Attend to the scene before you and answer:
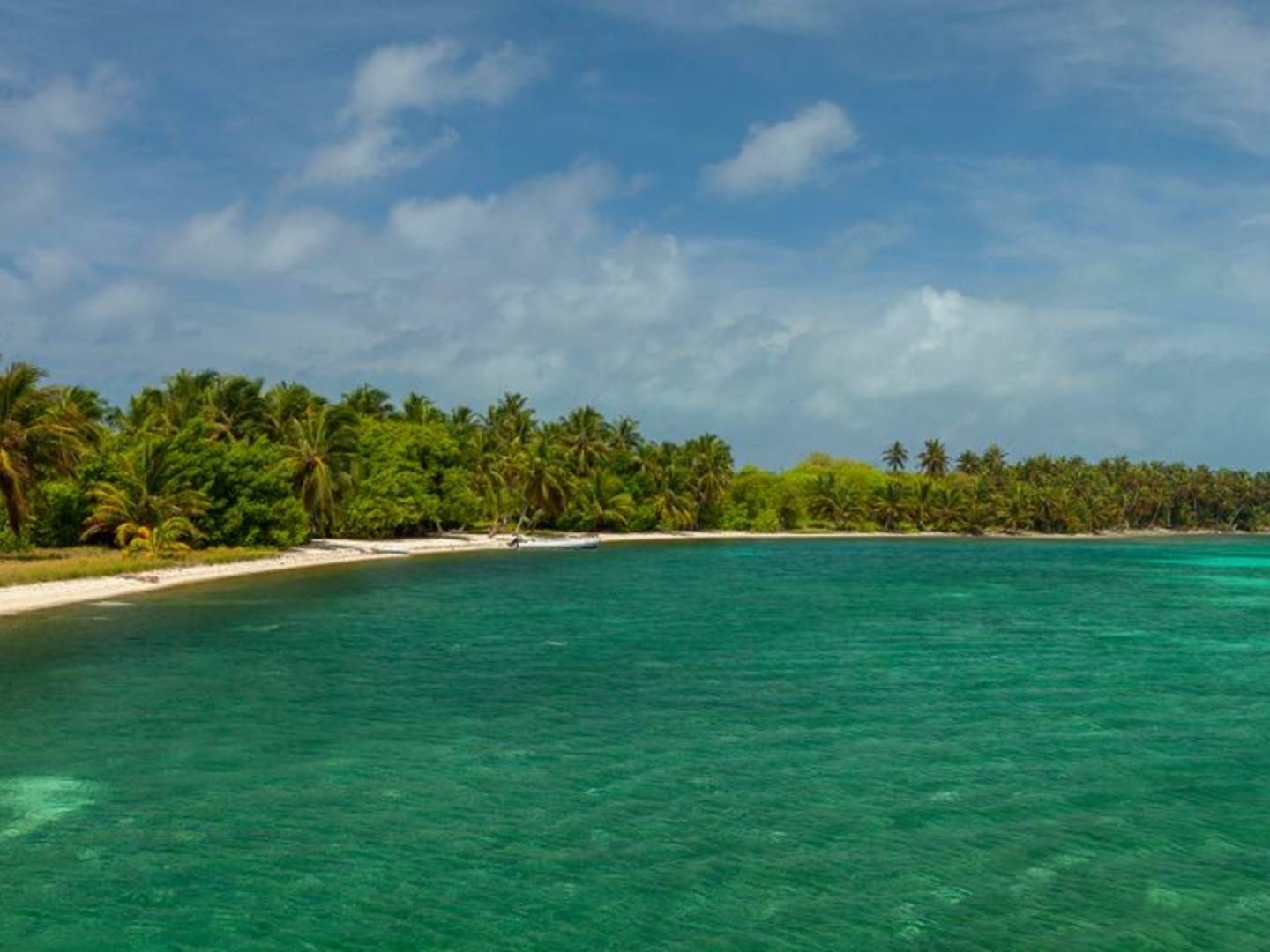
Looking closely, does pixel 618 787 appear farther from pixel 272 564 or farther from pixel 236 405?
pixel 236 405

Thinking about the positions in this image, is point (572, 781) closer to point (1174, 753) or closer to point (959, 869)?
point (959, 869)

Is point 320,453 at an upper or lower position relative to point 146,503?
upper

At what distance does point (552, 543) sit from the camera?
131 metres

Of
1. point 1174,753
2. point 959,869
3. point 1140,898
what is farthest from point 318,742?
point 1174,753

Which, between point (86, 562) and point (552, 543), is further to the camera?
point (552, 543)

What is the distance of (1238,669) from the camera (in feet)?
154

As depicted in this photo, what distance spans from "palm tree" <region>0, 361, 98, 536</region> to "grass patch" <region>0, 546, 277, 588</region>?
13.0ft

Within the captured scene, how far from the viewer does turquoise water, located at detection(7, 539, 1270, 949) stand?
18125 millimetres

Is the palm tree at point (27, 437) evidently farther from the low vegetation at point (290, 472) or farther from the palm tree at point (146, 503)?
the palm tree at point (146, 503)

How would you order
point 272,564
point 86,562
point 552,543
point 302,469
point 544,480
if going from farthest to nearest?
point 552,543 < point 544,480 < point 302,469 < point 272,564 < point 86,562

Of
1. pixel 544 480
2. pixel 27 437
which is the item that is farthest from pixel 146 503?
pixel 544 480

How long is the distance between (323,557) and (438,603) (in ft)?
112

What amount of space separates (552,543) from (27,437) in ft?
237

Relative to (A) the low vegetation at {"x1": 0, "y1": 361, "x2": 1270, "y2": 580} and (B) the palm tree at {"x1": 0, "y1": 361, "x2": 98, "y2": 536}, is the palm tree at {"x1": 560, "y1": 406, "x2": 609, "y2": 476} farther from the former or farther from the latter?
(B) the palm tree at {"x1": 0, "y1": 361, "x2": 98, "y2": 536}
